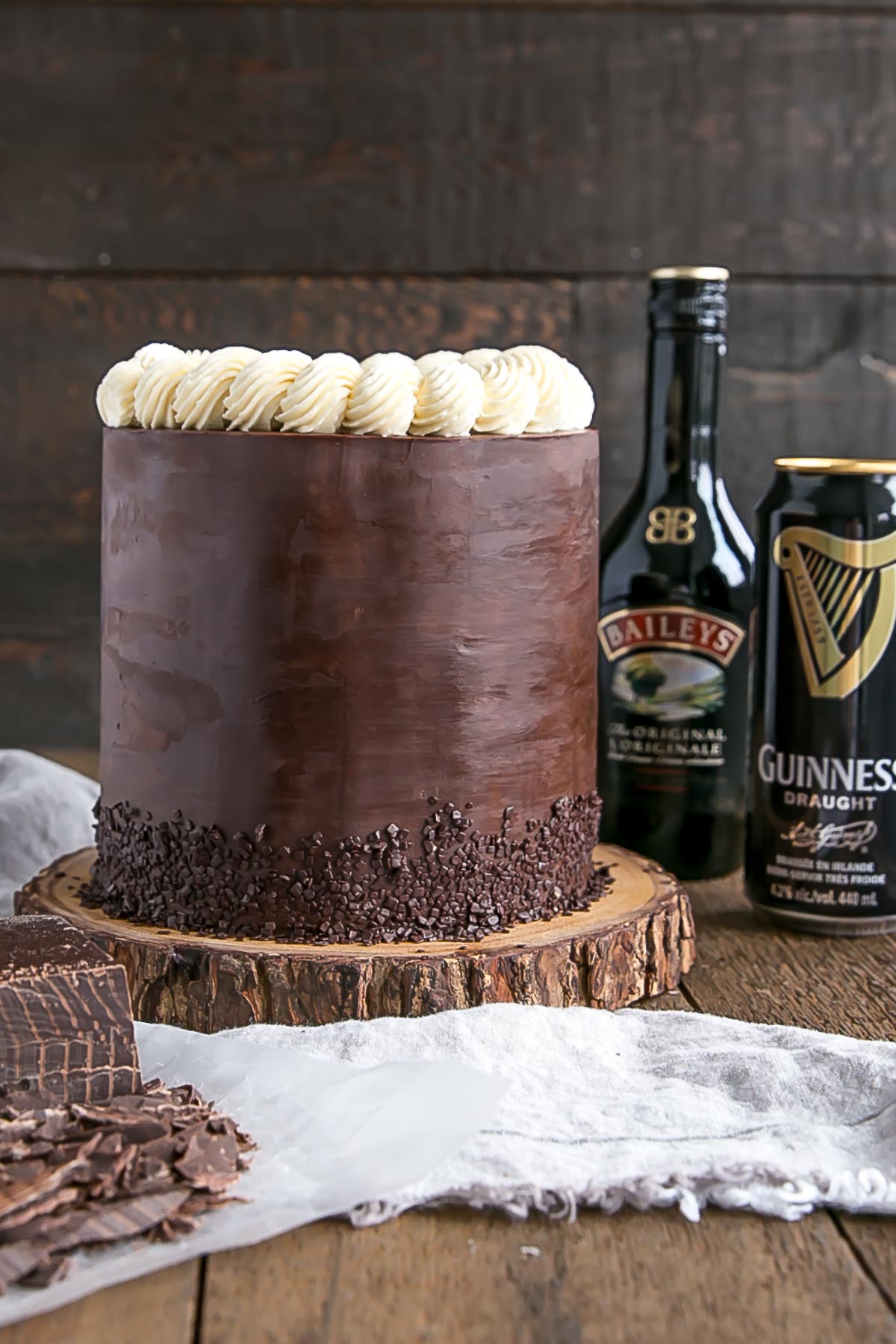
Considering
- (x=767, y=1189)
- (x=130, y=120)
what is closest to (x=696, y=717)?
(x=767, y=1189)

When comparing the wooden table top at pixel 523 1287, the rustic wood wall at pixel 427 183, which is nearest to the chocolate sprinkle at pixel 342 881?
the wooden table top at pixel 523 1287

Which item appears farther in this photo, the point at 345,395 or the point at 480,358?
the point at 480,358

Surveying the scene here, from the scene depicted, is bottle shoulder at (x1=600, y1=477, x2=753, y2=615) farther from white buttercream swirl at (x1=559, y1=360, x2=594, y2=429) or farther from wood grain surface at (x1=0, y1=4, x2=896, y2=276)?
wood grain surface at (x1=0, y1=4, x2=896, y2=276)

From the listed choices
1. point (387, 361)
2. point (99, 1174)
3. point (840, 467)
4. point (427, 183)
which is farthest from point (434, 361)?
point (427, 183)

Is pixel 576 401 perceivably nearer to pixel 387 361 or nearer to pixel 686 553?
pixel 387 361

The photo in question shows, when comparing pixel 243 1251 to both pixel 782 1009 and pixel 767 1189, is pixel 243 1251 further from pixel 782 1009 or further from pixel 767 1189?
pixel 782 1009

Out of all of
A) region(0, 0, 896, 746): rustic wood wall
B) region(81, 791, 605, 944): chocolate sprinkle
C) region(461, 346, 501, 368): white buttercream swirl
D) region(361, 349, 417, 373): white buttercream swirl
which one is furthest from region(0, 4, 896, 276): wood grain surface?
region(81, 791, 605, 944): chocolate sprinkle
